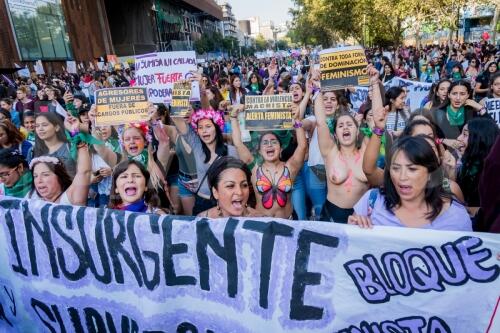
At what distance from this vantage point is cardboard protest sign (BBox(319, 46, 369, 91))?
3307 millimetres

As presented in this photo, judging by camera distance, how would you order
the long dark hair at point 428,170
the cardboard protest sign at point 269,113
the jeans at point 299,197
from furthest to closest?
the jeans at point 299,197, the cardboard protest sign at point 269,113, the long dark hair at point 428,170

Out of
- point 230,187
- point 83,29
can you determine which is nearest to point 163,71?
point 230,187

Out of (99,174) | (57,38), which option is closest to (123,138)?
(99,174)

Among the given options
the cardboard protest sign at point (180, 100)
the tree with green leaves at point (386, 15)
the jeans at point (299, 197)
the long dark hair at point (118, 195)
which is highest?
the tree with green leaves at point (386, 15)

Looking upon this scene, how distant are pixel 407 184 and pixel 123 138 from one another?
2601mm

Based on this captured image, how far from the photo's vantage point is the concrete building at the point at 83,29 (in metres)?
23.7

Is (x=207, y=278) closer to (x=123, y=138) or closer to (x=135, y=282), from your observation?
(x=135, y=282)

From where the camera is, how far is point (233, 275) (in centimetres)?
220

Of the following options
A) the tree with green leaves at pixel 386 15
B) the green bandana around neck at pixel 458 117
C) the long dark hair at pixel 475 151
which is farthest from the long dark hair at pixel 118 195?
the tree with green leaves at pixel 386 15

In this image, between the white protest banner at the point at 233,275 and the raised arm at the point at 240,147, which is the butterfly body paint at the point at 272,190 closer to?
the raised arm at the point at 240,147

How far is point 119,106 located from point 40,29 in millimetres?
26727

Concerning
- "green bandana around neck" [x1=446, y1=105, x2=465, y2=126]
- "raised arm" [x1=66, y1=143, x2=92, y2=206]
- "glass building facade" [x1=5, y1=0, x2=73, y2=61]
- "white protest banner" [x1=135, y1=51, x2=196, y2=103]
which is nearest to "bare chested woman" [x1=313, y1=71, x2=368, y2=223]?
"raised arm" [x1=66, y1=143, x2=92, y2=206]

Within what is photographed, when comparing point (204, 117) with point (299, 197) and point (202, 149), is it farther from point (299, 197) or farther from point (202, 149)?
point (299, 197)

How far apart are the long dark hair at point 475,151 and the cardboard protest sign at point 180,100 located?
2.57 m
